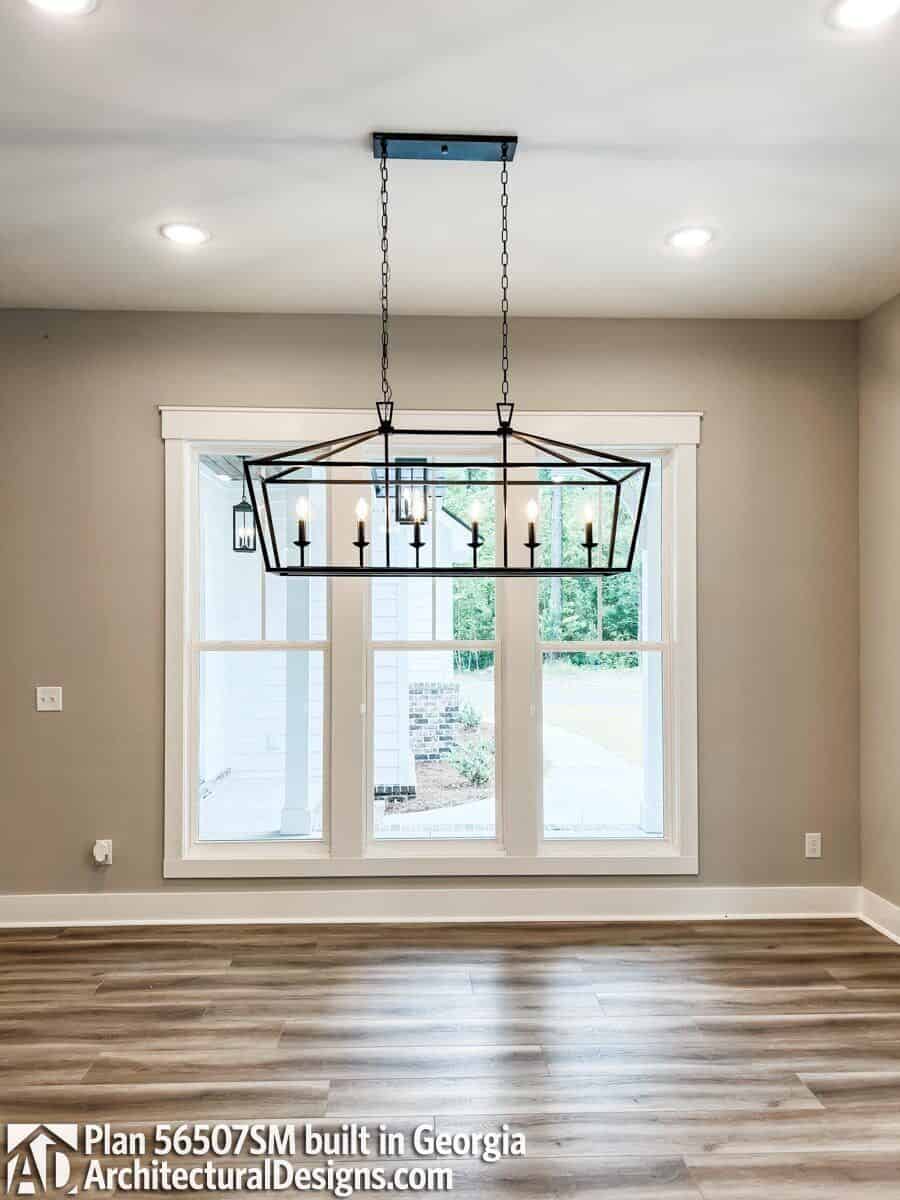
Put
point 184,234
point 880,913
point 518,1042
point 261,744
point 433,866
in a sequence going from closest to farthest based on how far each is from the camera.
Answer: point 518,1042 < point 184,234 < point 880,913 < point 433,866 < point 261,744

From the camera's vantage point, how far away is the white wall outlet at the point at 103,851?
407cm

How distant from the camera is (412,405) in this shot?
4.22 meters

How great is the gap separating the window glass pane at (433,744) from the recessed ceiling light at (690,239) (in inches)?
78.4

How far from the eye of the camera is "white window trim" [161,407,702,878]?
163 inches

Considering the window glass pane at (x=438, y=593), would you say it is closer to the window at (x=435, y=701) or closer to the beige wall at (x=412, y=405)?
the window at (x=435, y=701)

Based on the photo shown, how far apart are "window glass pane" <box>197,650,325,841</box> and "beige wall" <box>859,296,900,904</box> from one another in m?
2.59

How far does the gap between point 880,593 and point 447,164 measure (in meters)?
2.72

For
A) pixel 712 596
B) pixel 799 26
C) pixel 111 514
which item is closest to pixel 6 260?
pixel 111 514

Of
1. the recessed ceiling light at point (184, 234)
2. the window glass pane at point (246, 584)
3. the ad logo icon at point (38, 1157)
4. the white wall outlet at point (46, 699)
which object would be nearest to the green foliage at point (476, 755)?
the window glass pane at point (246, 584)

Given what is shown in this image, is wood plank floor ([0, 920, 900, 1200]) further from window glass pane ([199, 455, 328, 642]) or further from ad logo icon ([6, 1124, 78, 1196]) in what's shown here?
window glass pane ([199, 455, 328, 642])

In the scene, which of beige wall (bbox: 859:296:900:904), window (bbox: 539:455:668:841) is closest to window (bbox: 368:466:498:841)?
window (bbox: 539:455:668:841)

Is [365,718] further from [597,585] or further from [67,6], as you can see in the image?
[67,6]

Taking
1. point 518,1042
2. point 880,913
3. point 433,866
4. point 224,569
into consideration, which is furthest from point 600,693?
point 224,569

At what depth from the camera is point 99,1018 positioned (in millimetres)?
3148
